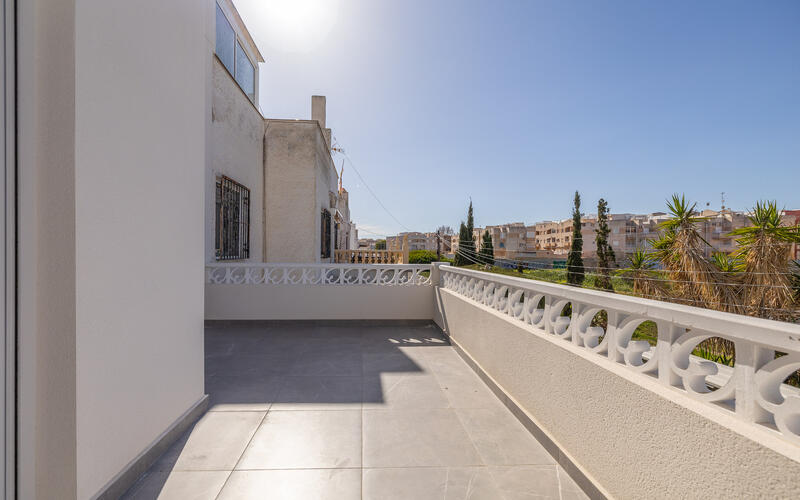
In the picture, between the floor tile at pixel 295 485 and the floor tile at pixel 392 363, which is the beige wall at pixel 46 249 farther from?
the floor tile at pixel 392 363

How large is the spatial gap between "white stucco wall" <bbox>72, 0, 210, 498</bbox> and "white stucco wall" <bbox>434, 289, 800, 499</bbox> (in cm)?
245

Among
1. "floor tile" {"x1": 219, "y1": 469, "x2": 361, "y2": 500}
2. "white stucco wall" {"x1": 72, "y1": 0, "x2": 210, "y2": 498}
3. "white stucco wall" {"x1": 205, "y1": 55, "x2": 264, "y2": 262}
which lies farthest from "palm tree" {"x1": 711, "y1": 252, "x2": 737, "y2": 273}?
"white stucco wall" {"x1": 205, "y1": 55, "x2": 264, "y2": 262}

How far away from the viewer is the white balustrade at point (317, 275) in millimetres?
5496

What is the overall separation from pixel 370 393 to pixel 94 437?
1.92 m

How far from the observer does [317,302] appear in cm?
555

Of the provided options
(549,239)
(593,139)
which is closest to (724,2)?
(593,139)

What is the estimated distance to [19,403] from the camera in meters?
1.33

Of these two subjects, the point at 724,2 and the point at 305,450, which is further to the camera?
the point at 724,2

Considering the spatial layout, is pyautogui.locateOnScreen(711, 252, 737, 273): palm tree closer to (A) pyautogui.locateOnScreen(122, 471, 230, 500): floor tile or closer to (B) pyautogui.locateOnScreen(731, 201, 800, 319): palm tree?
(B) pyautogui.locateOnScreen(731, 201, 800, 319): palm tree

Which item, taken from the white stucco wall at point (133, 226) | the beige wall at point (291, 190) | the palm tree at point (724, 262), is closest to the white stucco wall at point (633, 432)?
the white stucco wall at point (133, 226)

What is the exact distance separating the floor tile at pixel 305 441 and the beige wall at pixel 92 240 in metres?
0.64

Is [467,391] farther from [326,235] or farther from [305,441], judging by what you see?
[326,235]

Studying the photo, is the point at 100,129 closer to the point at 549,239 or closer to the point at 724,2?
the point at 724,2

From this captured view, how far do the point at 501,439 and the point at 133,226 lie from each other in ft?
8.74
